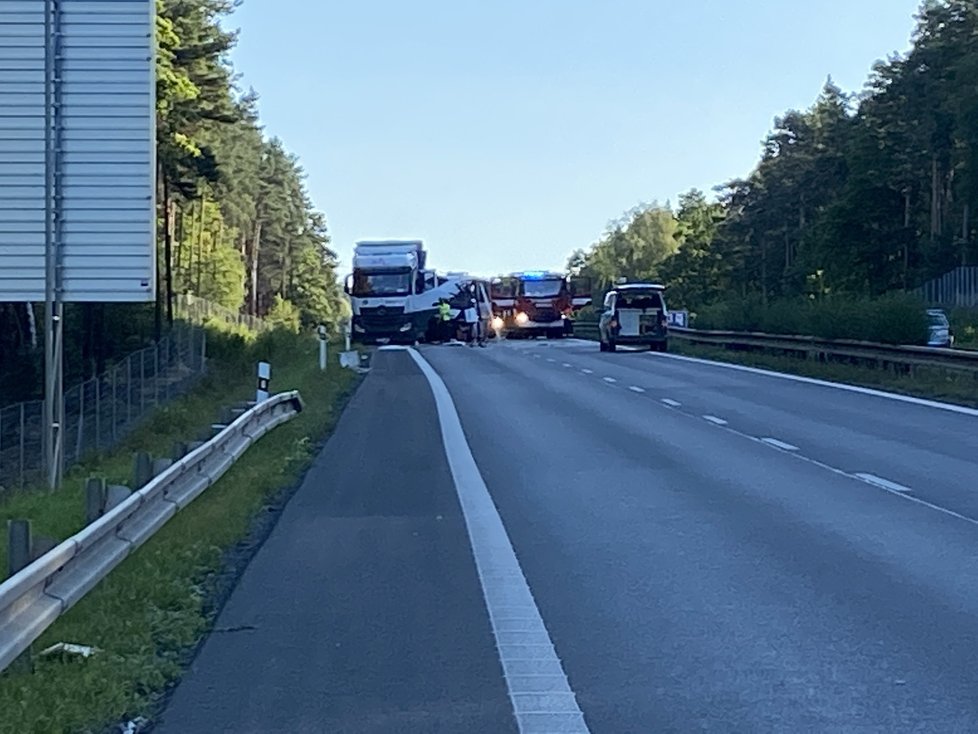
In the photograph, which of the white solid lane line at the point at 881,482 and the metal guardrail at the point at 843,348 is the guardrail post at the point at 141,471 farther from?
the metal guardrail at the point at 843,348

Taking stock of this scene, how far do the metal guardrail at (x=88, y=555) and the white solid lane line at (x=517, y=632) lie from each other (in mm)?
2003

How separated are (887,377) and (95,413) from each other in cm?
1441

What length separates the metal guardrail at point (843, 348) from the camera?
89.5 ft

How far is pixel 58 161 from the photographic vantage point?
19.6 metres

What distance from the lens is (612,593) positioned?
9492mm

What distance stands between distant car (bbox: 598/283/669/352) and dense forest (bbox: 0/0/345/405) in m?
13.6

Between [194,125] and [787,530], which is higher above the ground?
[194,125]

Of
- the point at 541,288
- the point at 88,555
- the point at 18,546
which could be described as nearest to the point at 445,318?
the point at 541,288

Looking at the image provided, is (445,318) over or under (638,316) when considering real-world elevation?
under

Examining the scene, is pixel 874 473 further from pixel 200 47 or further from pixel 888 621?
pixel 200 47

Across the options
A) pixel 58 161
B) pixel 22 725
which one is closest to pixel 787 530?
pixel 22 725

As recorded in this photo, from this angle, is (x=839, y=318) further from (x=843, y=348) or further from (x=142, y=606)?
(x=142, y=606)

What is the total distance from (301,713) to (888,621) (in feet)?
11.0

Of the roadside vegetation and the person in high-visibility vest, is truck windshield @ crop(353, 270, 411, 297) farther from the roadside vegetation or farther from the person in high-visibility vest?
the roadside vegetation
